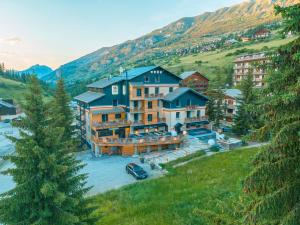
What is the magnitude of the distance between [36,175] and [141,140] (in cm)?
2674

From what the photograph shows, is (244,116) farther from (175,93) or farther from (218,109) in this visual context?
(175,93)

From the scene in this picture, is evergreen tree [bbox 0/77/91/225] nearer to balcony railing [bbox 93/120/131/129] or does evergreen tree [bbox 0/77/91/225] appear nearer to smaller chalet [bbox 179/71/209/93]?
balcony railing [bbox 93/120/131/129]

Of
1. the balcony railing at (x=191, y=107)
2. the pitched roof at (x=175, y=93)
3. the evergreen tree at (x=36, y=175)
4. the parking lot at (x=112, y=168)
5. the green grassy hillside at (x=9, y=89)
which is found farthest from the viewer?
the green grassy hillside at (x=9, y=89)

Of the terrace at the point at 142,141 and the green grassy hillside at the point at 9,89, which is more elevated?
the green grassy hillside at the point at 9,89

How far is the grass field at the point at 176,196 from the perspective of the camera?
67.7ft

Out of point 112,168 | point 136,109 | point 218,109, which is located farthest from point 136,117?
point 218,109

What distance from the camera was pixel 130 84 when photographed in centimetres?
4403

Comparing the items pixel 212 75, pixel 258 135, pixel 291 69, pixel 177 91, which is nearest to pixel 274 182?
pixel 258 135

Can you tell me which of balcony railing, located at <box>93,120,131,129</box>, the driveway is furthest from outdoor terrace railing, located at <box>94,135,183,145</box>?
the driveway

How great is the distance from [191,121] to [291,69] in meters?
39.3

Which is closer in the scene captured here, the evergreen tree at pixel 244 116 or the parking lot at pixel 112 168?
the parking lot at pixel 112 168

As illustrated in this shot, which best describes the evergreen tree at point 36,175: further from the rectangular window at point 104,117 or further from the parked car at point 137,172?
the rectangular window at point 104,117

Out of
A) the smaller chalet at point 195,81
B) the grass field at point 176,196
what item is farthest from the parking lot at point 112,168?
the smaller chalet at point 195,81

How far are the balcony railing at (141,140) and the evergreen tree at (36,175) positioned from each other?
25.5 meters
